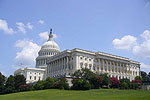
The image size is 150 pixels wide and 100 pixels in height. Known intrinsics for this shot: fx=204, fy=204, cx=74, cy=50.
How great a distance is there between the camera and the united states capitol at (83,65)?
105000mm

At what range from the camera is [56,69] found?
117625mm

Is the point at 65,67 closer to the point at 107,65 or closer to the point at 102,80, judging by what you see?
the point at 107,65

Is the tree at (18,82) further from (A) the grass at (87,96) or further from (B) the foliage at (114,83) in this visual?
(B) the foliage at (114,83)

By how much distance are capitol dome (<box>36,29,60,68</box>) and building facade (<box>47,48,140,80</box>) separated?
19.5 m

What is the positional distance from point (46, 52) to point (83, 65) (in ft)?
162

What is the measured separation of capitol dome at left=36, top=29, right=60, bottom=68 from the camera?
146m

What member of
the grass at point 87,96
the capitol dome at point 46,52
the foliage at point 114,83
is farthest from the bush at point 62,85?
the capitol dome at point 46,52

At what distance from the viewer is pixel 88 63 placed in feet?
352

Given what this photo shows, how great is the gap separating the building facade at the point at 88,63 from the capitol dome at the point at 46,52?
19466 mm

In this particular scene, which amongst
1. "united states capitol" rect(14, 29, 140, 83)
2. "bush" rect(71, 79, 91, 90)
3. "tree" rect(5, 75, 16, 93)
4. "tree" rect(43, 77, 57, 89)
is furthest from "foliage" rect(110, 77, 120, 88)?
"tree" rect(5, 75, 16, 93)

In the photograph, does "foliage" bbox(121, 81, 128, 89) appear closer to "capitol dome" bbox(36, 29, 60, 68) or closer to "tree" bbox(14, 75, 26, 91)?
"tree" bbox(14, 75, 26, 91)

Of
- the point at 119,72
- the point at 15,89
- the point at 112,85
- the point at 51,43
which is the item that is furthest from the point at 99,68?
the point at 51,43

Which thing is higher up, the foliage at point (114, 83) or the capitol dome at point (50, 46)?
the capitol dome at point (50, 46)

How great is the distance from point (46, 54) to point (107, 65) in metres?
51.4
